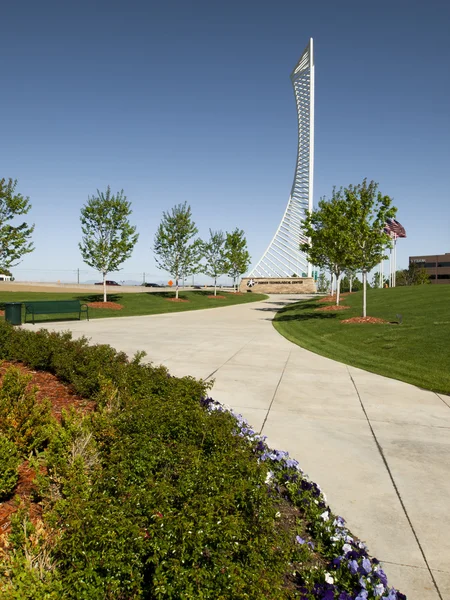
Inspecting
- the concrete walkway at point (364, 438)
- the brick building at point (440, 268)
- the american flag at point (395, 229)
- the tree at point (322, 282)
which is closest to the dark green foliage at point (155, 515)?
the concrete walkway at point (364, 438)

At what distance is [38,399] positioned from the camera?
5.20 meters

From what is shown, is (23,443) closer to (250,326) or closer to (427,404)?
(427,404)

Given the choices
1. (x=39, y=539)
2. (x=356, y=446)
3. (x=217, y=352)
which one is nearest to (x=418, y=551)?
(x=356, y=446)

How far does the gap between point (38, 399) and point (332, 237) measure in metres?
18.0

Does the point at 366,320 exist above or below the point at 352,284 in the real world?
below

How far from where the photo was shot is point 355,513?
311 cm

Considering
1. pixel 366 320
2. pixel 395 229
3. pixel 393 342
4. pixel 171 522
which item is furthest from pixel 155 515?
pixel 395 229

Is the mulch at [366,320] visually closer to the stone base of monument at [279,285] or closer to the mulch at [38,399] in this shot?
the mulch at [38,399]

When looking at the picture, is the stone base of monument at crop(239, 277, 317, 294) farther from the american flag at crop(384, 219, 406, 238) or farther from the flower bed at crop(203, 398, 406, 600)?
the flower bed at crop(203, 398, 406, 600)

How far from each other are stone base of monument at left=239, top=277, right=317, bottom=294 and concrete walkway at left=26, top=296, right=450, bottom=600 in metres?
51.0

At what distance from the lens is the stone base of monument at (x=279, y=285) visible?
60156 millimetres

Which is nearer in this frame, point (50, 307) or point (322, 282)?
point (50, 307)

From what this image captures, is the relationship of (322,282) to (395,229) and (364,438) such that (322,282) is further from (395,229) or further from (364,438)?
(364,438)

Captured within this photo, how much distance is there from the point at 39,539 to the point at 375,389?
19.5 ft
